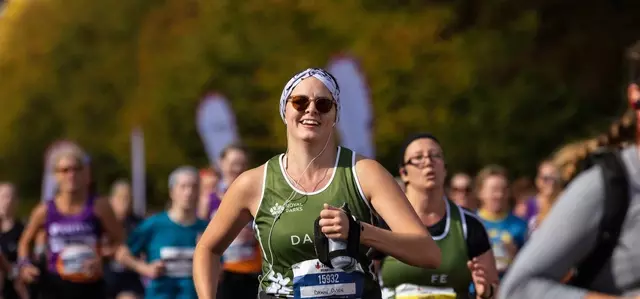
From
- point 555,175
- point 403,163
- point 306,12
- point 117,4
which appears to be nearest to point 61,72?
point 117,4

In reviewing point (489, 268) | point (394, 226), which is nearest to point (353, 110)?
point (489, 268)

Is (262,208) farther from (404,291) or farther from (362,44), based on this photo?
(362,44)

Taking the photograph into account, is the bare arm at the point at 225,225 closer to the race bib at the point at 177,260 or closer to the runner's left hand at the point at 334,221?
the runner's left hand at the point at 334,221

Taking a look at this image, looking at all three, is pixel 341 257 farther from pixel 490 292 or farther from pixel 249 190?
pixel 490 292

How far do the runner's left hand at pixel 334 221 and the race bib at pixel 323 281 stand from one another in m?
0.54

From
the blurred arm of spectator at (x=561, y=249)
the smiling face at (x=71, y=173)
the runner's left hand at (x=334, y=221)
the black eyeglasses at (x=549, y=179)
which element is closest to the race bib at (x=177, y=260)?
the smiling face at (x=71, y=173)

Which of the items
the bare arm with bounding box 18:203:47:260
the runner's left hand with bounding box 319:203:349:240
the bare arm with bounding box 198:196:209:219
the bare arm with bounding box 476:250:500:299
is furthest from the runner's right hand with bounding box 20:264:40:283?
the runner's left hand with bounding box 319:203:349:240

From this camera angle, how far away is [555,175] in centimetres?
1232

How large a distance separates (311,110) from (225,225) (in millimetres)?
608

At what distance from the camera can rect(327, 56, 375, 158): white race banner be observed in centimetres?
1834

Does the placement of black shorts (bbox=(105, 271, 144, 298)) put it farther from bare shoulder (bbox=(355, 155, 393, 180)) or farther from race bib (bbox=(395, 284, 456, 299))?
bare shoulder (bbox=(355, 155, 393, 180))

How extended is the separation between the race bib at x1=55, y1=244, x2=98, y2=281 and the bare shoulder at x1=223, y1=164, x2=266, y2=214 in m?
5.40

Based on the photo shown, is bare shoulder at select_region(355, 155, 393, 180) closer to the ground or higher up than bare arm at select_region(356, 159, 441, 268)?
higher up

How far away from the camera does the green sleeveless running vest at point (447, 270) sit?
23.3ft
